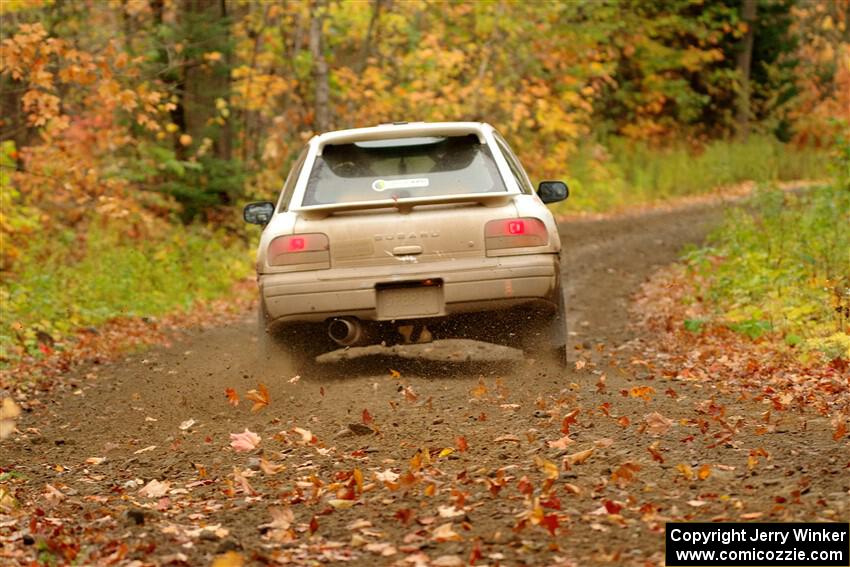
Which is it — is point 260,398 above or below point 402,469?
below

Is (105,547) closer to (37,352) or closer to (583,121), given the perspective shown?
(37,352)

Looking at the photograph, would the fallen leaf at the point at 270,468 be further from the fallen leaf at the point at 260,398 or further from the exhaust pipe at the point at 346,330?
the exhaust pipe at the point at 346,330

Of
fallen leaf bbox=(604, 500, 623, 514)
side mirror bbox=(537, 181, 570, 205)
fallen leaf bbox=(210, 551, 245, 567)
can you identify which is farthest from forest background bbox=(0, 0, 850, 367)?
fallen leaf bbox=(210, 551, 245, 567)

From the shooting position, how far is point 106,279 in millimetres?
14711

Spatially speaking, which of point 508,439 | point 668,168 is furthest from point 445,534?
point 668,168

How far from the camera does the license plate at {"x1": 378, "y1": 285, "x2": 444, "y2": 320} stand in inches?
331

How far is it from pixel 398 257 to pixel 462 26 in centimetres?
2004

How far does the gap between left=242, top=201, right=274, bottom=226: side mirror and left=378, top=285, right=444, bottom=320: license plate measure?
149 centimetres

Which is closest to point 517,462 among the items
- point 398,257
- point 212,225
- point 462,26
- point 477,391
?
point 477,391

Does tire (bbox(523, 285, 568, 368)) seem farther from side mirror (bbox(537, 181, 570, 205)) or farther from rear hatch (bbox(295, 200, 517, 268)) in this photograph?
side mirror (bbox(537, 181, 570, 205))

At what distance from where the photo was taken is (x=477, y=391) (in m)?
8.08

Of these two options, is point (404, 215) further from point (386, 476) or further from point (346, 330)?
point (386, 476)

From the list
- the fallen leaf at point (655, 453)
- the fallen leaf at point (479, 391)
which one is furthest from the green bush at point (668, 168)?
the fallen leaf at point (655, 453)

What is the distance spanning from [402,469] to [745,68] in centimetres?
3322
